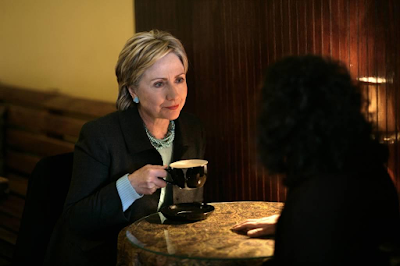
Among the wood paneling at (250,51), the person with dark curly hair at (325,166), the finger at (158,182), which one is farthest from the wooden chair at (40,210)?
the person with dark curly hair at (325,166)

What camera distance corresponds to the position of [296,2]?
226 cm

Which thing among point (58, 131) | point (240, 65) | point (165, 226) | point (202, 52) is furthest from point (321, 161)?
point (58, 131)

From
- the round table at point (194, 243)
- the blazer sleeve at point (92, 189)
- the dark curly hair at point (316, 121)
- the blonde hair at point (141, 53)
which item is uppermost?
the blonde hair at point (141, 53)

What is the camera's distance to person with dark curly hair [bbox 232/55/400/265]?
1177 millimetres

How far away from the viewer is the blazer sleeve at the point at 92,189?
1.98 meters

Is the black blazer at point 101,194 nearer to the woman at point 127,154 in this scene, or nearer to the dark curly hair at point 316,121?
the woman at point 127,154

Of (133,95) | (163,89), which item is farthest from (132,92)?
(163,89)

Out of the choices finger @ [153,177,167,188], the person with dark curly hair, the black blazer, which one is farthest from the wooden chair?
the person with dark curly hair

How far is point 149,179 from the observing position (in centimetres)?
189

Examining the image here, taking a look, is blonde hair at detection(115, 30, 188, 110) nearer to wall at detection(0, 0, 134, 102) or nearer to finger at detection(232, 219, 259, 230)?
finger at detection(232, 219, 259, 230)

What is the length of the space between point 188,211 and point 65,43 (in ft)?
7.30

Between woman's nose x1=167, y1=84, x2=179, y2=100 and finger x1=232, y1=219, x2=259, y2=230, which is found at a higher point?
woman's nose x1=167, y1=84, x2=179, y2=100

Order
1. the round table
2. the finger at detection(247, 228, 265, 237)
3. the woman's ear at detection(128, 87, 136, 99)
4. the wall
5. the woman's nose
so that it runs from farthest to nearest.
Answer: the wall → the woman's ear at detection(128, 87, 136, 99) → the woman's nose → the finger at detection(247, 228, 265, 237) → the round table

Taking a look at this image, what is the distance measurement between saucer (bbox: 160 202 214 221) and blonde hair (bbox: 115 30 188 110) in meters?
0.59
